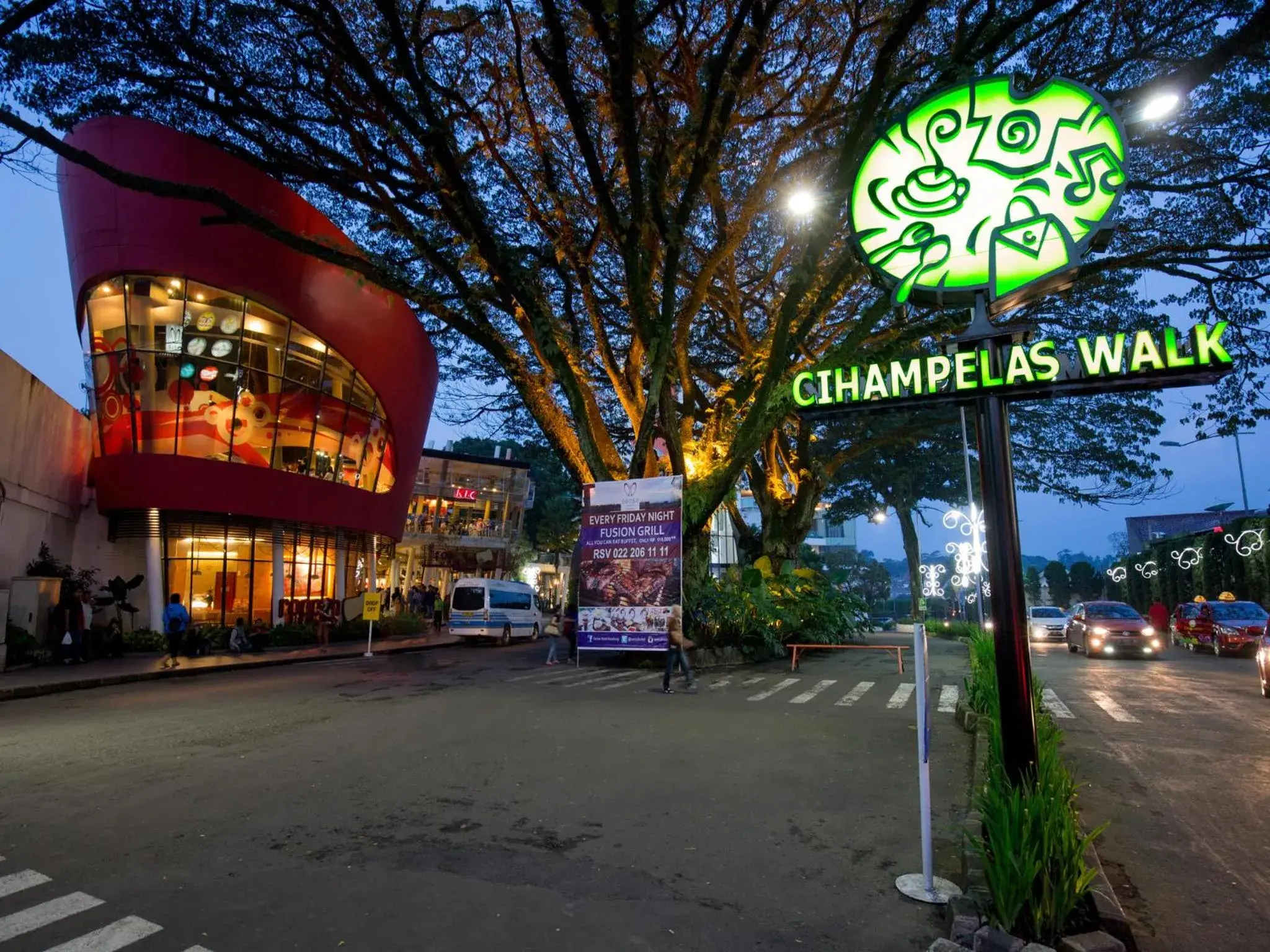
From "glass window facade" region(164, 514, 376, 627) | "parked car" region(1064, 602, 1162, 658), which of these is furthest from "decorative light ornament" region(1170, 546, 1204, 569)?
"glass window facade" region(164, 514, 376, 627)

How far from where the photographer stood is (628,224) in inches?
529

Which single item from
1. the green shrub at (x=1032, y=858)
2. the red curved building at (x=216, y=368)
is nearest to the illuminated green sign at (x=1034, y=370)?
the green shrub at (x=1032, y=858)

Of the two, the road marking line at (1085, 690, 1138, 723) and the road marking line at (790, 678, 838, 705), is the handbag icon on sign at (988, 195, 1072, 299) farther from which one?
the road marking line at (1085, 690, 1138, 723)

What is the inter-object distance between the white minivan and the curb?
4.03m

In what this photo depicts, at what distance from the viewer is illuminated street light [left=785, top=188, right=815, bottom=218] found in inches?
510

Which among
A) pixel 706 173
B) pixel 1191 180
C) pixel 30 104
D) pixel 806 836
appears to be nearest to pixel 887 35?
pixel 706 173

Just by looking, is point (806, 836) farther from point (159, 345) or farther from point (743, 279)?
point (159, 345)

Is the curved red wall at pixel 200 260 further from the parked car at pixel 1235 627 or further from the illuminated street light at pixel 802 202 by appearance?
the parked car at pixel 1235 627

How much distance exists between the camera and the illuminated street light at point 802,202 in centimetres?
1295

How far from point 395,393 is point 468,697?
60.3ft

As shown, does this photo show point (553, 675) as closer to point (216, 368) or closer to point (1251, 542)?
point (216, 368)

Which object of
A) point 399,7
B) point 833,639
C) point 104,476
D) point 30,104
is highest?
point 399,7

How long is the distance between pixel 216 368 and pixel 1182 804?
24247mm

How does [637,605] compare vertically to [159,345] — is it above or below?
below
